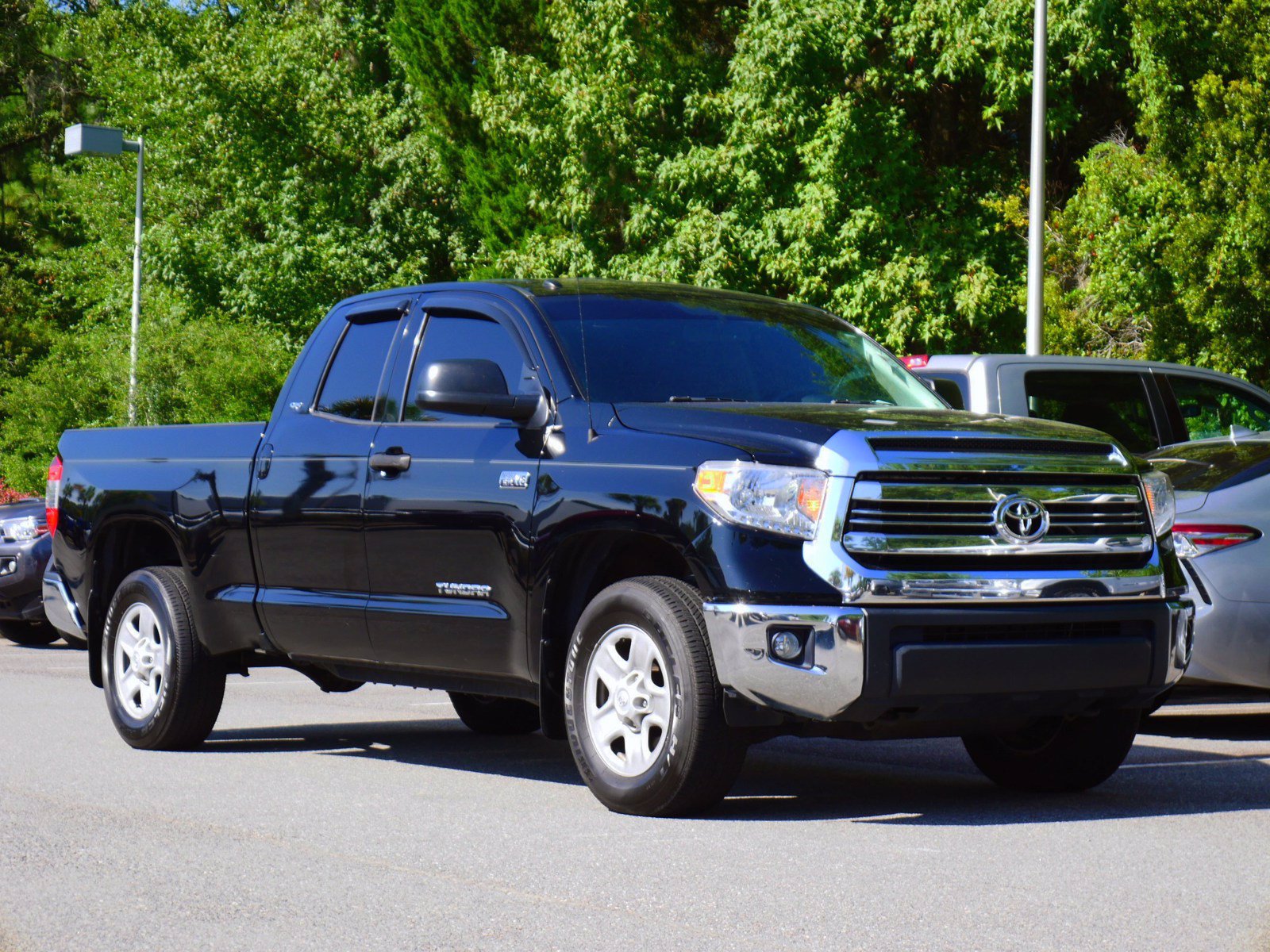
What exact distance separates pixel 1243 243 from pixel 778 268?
28.1 ft

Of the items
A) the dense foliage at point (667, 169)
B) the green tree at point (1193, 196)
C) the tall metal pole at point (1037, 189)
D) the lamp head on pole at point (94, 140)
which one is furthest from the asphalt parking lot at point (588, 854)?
the lamp head on pole at point (94, 140)

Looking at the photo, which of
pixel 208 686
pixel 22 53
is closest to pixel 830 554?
pixel 208 686

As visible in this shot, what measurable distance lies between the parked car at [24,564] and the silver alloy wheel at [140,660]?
23.3 ft

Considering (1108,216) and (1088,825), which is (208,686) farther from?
(1108,216)

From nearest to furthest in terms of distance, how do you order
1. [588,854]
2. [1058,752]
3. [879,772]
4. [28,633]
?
[588,854] → [1058,752] → [879,772] → [28,633]

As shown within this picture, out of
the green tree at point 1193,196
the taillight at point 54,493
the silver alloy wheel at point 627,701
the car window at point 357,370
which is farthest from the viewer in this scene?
the green tree at point 1193,196

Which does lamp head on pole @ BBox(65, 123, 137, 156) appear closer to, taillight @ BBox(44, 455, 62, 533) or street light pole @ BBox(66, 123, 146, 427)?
street light pole @ BBox(66, 123, 146, 427)

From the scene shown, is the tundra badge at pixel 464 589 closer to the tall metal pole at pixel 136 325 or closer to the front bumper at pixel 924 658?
the front bumper at pixel 924 658

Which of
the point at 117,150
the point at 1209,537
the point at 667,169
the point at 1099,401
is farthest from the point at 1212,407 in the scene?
the point at 117,150

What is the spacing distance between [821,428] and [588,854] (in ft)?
5.18

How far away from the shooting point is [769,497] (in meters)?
6.29

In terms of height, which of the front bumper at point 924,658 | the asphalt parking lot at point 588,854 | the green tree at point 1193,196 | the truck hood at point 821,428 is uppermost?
the green tree at point 1193,196

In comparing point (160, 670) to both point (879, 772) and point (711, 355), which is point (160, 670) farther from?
point (879, 772)

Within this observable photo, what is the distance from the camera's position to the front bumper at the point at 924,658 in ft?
20.1
